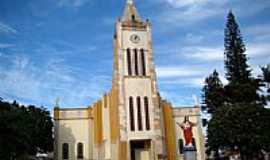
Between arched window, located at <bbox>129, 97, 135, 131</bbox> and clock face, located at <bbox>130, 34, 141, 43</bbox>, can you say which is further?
clock face, located at <bbox>130, 34, 141, 43</bbox>

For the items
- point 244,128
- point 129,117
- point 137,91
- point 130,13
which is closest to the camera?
point 244,128

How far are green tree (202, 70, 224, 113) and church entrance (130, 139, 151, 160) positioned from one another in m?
8.71

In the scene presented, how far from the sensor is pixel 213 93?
1396 inches

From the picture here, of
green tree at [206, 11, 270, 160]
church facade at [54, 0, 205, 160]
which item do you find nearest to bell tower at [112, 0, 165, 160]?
church facade at [54, 0, 205, 160]

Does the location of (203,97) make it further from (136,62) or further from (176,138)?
(136,62)

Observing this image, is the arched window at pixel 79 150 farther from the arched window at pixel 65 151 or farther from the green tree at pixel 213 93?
the green tree at pixel 213 93

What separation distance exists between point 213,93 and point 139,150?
10.2 m

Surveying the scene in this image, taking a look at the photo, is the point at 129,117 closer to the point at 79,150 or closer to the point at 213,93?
the point at 79,150

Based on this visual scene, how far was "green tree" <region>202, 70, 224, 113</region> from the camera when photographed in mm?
35216

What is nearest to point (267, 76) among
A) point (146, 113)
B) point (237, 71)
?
point (237, 71)

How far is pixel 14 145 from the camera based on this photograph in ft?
82.0

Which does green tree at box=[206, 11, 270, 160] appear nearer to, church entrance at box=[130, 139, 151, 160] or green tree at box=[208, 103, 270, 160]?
green tree at box=[208, 103, 270, 160]

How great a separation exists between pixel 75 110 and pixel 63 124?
6.57ft

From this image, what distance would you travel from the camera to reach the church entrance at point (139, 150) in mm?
32634
